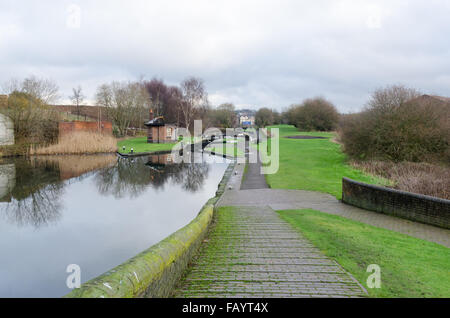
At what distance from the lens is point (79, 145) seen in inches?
1273

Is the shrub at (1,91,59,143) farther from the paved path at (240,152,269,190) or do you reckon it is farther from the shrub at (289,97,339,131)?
the shrub at (289,97,339,131)

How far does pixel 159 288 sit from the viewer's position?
359 centimetres

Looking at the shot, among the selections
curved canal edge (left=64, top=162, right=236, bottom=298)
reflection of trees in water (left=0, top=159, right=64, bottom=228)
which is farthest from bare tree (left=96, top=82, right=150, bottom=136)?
curved canal edge (left=64, top=162, right=236, bottom=298)

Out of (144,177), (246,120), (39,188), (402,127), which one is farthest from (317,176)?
(246,120)

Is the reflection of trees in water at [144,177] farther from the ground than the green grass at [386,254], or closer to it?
closer to it

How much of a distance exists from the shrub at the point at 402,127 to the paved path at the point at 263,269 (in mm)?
13319

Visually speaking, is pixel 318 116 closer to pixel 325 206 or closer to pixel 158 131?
pixel 158 131

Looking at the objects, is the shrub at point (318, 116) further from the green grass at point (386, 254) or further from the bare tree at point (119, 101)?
the green grass at point (386, 254)

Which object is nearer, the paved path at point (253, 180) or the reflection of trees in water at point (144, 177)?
the paved path at point (253, 180)

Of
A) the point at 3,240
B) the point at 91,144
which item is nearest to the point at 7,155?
Answer: the point at 91,144

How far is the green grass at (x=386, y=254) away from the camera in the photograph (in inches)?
160

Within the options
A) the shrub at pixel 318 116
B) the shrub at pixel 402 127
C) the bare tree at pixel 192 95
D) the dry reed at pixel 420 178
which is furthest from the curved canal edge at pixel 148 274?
the shrub at pixel 318 116

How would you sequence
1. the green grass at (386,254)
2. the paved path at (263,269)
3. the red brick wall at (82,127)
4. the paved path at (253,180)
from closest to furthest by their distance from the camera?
the paved path at (263,269)
the green grass at (386,254)
the paved path at (253,180)
the red brick wall at (82,127)
